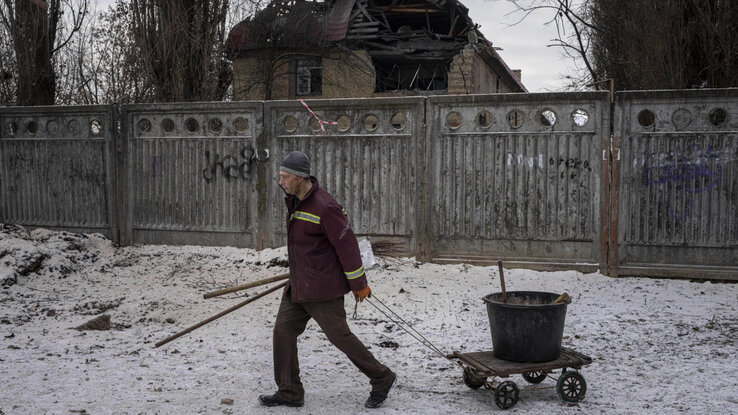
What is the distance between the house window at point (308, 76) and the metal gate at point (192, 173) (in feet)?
53.1

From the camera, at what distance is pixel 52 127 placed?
34.1ft

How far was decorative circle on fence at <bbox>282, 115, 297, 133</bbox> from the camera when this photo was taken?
9.19 meters

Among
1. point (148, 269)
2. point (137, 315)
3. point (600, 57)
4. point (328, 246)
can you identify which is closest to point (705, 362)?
point (328, 246)

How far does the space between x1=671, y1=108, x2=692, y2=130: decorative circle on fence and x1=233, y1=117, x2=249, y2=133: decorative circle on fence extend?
18.6 feet

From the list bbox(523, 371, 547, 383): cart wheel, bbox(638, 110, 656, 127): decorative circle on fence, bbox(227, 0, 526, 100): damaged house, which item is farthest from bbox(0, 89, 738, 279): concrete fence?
bbox(227, 0, 526, 100): damaged house

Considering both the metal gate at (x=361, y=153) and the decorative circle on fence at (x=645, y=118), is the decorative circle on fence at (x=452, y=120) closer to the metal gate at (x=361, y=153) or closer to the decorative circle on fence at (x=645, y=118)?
the metal gate at (x=361, y=153)

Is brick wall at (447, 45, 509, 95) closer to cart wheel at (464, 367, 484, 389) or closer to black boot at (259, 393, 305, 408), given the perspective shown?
cart wheel at (464, 367, 484, 389)

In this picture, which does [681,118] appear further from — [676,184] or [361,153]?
[361,153]

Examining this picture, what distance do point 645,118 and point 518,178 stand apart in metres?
1.69

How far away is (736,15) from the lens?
8.51 metres

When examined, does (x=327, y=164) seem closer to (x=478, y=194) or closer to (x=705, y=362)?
(x=478, y=194)

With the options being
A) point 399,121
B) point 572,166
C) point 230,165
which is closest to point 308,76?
point 230,165

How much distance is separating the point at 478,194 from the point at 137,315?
14.6 ft

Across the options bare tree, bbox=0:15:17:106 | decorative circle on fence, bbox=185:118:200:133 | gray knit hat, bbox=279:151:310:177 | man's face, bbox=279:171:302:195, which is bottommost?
man's face, bbox=279:171:302:195
